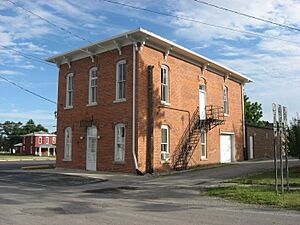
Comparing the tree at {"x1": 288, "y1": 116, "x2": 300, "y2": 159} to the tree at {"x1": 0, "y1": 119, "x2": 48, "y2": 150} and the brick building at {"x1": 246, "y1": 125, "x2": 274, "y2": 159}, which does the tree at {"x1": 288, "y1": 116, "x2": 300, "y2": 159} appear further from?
the tree at {"x1": 0, "y1": 119, "x2": 48, "y2": 150}

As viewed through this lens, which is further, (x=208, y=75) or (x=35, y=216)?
(x=208, y=75)

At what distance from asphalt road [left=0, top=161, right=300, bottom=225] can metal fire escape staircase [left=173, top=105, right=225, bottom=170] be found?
214 inches

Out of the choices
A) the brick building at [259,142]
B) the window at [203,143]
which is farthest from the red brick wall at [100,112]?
the brick building at [259,142]

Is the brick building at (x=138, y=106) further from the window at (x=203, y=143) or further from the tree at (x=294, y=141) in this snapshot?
the tree at (x=294, y=141)

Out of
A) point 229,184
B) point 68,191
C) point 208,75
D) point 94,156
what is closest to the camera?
point 68,191

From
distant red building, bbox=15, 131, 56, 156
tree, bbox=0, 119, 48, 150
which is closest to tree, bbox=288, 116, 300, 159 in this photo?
distant red building, bbox=15, 131, 56, 156

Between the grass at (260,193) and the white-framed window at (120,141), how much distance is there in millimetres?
6954

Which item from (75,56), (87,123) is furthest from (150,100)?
(75,56)

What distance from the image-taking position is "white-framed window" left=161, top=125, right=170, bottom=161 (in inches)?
843

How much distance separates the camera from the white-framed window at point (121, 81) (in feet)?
69.1

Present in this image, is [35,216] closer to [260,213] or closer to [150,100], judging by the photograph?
[260,213]

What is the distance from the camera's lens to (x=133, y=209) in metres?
9.98

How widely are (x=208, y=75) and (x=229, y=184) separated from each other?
1265 centimetres

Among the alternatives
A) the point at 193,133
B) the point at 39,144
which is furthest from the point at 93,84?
the point at 39,144
